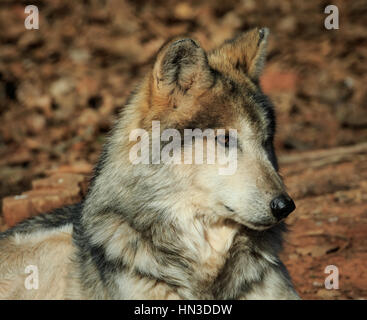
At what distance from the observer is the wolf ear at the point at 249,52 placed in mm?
4438

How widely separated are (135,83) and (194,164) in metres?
8.45

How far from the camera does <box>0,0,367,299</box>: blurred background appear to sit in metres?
7.27

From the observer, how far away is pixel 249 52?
447cm

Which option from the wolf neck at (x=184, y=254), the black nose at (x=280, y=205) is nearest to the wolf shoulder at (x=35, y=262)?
the wolf neck at (x=184, y=254)

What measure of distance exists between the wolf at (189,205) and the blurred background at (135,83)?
2.45m

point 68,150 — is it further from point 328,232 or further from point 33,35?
point 328,232

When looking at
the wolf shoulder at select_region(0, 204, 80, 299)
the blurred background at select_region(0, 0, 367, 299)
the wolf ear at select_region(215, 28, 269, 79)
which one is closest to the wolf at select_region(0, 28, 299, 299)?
the wolf ear at select_region(215, 28, 269, 79)

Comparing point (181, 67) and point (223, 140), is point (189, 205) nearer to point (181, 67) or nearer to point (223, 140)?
Answer: point (223, 140)

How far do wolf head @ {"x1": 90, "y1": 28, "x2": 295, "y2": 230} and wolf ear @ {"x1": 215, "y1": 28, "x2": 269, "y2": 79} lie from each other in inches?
11.9

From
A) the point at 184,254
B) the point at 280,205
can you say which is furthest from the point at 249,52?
the point at 184,254

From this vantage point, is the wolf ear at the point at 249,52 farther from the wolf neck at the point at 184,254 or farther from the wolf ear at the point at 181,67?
the wolf neck at the point at 184,254

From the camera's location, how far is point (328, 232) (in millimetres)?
6250

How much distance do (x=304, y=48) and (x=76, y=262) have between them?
10.3 meters

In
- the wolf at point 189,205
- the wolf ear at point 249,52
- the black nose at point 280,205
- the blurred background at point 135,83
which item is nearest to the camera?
the black nose at point 280,205
